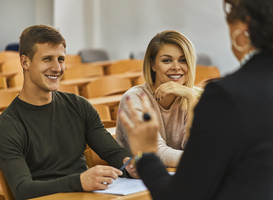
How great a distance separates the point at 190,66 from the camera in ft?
7.08

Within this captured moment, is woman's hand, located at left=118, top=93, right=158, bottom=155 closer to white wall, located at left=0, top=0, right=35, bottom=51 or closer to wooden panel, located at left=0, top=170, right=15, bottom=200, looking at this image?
wooden panel, located at left=0, top=170, right=15, bottom=200

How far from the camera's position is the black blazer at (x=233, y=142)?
2.50 ft

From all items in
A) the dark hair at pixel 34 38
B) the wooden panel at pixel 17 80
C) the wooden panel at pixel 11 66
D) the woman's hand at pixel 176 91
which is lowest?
the wooden panel at pixel 17 80

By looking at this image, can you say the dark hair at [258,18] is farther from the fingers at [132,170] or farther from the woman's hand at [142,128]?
the fingers at [132,170]

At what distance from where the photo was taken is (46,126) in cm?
175

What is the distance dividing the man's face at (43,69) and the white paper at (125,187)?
595 mm

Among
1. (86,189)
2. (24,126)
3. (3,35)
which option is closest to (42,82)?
(24,126)

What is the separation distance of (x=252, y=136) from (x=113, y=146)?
3.83 feet

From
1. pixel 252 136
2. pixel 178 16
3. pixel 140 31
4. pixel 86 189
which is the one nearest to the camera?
pixel 252 136

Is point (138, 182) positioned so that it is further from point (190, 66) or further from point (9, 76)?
point (9, 76)

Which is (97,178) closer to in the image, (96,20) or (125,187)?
(125,187)

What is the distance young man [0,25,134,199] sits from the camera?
1604 mm

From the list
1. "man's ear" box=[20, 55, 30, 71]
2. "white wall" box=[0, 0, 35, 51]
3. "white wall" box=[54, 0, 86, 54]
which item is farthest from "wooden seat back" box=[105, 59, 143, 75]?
"man's ear" box=[20, 55, 30, 71]

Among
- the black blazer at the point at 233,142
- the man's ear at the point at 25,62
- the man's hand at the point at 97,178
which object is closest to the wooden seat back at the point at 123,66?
A: the man's ear at the point at 25,62
